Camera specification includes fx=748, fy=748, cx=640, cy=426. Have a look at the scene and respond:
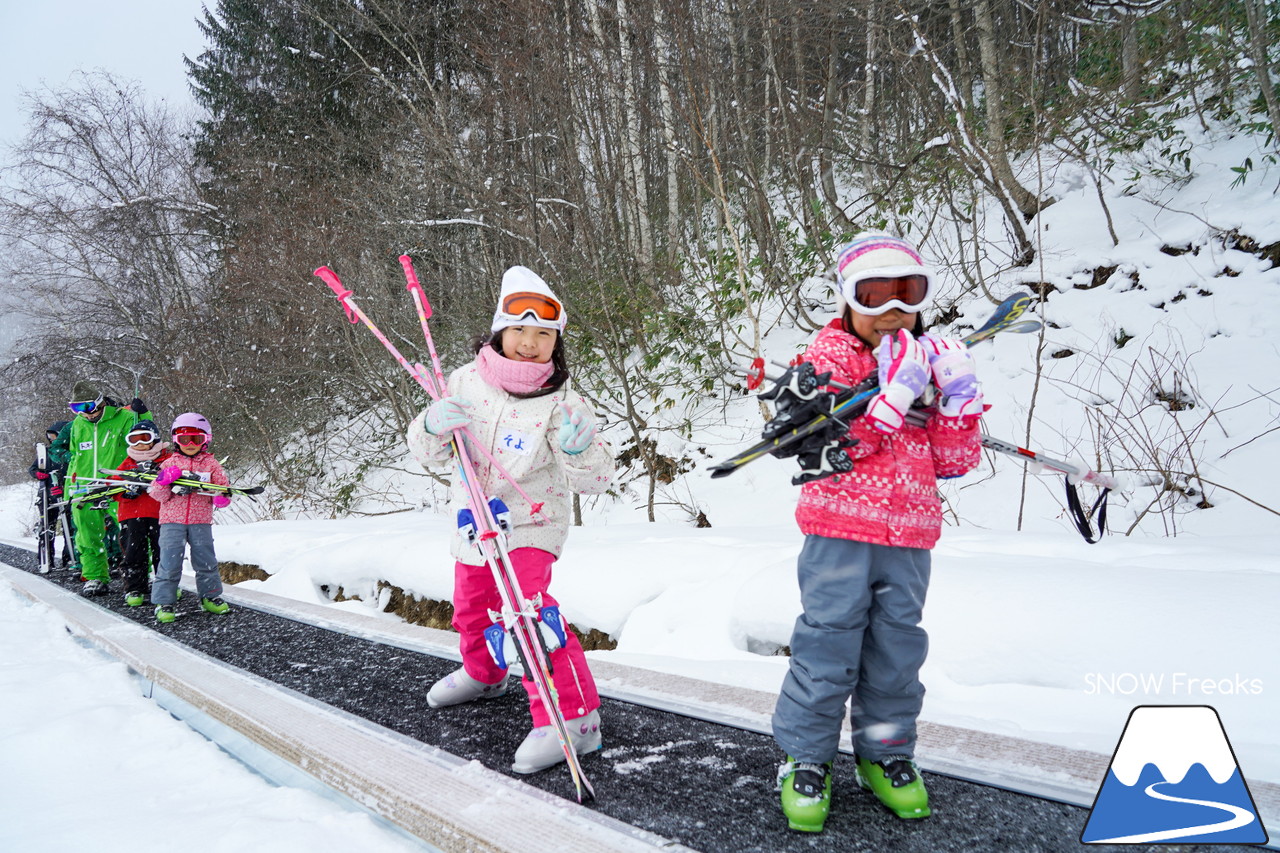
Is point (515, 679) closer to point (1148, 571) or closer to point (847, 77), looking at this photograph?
point (1148, 571)

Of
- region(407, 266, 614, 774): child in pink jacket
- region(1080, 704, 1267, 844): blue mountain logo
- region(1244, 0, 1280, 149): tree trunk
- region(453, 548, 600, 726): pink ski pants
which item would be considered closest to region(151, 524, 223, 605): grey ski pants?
region(453, 548, 600, 726): pink ski pants

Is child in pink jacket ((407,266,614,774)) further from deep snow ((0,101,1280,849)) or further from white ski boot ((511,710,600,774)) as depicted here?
deep snow ((0,101,1280,849))

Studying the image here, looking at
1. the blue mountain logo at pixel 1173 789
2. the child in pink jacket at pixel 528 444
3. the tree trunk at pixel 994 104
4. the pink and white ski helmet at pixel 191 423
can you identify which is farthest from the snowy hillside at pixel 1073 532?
the pink and white ski helmet at pixel 191 423

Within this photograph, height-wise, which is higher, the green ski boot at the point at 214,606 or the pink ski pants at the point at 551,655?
the pink ski pants at the point at 551,655

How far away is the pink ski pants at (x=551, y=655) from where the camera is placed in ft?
7.70

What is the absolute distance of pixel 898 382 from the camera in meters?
1.68

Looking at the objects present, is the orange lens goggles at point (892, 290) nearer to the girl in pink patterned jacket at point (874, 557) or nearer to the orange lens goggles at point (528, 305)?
the girl in pink patterned jacket at point (874, 557)

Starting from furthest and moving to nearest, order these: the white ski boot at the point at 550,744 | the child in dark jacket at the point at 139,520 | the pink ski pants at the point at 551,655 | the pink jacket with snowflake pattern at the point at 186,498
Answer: the child in dark jacket at the point at 139,520 → the pink jacket with snowflake pattern at the point at 186,498 → the pink ski pants at the point at 551,655 → the white ski boot at the point at 550,744

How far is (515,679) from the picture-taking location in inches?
128

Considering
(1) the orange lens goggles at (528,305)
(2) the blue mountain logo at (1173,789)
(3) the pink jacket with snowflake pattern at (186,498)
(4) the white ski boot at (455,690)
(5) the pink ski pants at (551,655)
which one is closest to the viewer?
(2) the blue mountain logo at (1173,789)

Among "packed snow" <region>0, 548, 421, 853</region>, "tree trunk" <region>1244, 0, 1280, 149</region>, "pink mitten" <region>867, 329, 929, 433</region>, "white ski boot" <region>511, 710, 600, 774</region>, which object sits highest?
"tree trunk" <region>1244, 0, 1280, 149</region>

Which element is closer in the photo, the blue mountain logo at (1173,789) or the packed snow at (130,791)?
the blue mountain logo at (1173,789)

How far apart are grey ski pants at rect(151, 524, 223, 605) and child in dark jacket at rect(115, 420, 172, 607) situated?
683 millimetres

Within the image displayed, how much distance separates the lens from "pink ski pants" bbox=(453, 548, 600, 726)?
7.70ft
